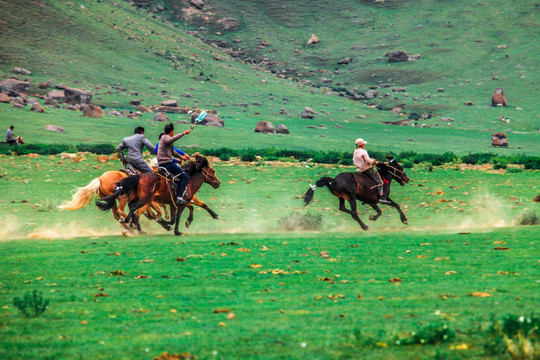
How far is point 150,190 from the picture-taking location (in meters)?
19.0

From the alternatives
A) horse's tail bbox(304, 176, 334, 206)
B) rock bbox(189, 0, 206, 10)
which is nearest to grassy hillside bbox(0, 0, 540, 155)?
rock bbox(189, 0, 206, 10)

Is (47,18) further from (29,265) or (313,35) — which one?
(29,265)

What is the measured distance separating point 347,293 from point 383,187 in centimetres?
1129

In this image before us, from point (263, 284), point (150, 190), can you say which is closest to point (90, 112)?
point (150, 190)

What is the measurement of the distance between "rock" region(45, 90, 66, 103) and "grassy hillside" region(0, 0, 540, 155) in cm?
474

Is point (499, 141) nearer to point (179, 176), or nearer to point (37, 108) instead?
point (37, 108)

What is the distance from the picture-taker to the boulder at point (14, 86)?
73750 millimetres

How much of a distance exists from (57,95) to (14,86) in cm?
423

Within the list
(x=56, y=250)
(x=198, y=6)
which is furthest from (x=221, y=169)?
(x=198, y=6)

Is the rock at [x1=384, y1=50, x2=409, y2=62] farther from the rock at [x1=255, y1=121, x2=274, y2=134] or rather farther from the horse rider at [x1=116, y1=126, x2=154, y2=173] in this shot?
the horse rider at [x1=116, y1=126, x2=154, y2=173]

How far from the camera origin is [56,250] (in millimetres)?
15961

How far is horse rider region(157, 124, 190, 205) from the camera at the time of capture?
1895cm

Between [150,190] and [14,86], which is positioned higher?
[14,86]

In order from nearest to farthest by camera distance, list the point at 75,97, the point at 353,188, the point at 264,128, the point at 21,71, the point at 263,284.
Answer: the point at 263,284, the point at 353,188, the point at 264,128, the point at 75,97, the point at 21,71
